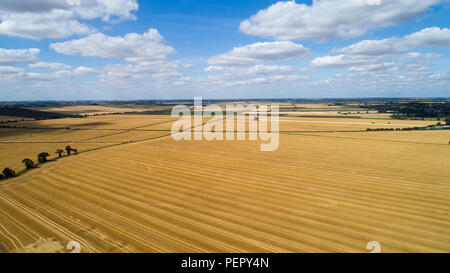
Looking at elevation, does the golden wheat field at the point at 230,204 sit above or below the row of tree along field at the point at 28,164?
below

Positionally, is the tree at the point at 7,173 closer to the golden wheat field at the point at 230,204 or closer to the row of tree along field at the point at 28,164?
the row of tree along field at the point at 28,164

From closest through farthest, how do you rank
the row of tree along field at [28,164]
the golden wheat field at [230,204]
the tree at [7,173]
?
the golden wheat field at [230,204], the tree at [7,173], the row of tree along field at [28,164]

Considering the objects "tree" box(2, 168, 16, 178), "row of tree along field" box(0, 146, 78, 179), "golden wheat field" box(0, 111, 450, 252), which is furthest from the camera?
"row of tree along field" box(0, 146, 78, 179)

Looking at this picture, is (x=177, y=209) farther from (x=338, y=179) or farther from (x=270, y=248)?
(x=338, y=179)

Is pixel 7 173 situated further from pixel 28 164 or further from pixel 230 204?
pixel 230 204

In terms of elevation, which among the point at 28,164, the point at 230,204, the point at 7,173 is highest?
the point at 28,164

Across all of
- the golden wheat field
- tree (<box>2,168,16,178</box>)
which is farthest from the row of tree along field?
the golden wheat field

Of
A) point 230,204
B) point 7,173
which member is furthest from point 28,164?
point 230,204

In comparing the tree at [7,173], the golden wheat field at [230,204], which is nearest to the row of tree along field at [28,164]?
the tree at [7,173]

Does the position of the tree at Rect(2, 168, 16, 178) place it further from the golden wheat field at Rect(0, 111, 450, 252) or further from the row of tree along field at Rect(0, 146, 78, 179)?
the golden wheat field at Rect(0, 111, 450, 252)
